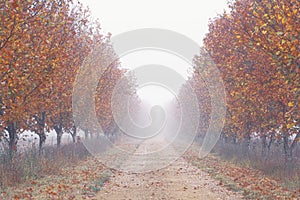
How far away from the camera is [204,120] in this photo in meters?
45.2

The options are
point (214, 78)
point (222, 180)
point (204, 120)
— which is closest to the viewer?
point (222, 180)

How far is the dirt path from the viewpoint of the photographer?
15.5 meters

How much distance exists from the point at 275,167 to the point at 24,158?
1291 centimetres

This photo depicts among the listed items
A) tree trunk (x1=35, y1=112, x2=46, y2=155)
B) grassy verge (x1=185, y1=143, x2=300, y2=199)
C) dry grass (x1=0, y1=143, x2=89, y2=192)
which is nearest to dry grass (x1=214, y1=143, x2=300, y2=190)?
grassy verge (x1=185, y1=143, x2=300, y2=199)

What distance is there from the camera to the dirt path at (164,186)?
15.5m

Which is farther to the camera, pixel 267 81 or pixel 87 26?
pixel 87 26

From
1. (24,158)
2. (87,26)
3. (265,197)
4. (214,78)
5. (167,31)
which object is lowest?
(265,197)

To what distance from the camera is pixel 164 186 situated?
18.0 metres

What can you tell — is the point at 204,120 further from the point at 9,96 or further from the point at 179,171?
the point at 9,96

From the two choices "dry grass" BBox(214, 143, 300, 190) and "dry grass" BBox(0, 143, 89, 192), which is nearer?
"dry grass" BBox(0, 143, 89, 192)

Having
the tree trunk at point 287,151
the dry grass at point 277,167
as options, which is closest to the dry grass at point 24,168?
the dry grass at point 277,167

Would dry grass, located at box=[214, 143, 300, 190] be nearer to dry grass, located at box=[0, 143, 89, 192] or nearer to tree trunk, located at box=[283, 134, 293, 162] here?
tree trunk, located at box=[283, 134, 293, 162]

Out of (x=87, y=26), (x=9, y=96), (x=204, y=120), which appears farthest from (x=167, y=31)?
(x=9, y=96)

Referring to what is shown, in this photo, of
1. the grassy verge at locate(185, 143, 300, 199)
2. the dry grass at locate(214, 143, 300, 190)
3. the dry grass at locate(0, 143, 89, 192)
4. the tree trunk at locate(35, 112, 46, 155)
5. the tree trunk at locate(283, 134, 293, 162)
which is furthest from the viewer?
the tree trunk at locate(35, 112, 46, 155)
